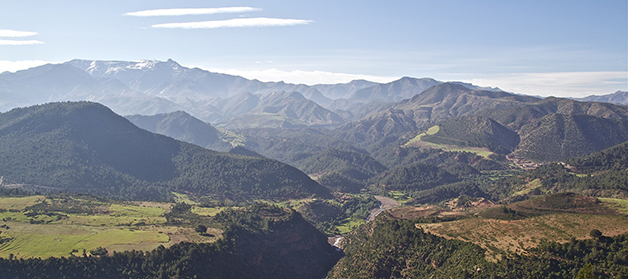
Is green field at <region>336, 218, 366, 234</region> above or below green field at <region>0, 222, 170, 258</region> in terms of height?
below

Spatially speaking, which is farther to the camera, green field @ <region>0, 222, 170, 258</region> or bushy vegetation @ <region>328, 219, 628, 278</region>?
green field @ <region>0, 222, 170, 258</region>

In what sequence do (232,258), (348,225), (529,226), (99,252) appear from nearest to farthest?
1. (99,252)
2. (529,226)
3. (232,258)
4. (348,225)

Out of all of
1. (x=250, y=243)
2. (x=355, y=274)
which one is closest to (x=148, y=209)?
(x=250, y=243)

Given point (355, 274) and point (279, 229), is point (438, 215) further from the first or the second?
point (279, 229)

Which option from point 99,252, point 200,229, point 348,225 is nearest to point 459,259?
point 200,229

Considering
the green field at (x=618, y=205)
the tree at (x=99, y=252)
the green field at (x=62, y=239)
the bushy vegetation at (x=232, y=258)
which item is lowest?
the bushy vegetation at (x=232, y=258)

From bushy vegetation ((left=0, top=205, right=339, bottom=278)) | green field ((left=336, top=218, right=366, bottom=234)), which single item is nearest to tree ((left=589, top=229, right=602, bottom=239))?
bushy vegetation ((left=0, top=205, right=339, bottom=278))

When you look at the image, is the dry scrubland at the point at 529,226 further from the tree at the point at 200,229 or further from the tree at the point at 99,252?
the tree at the point at 99,252

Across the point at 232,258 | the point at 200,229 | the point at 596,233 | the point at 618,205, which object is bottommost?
the point at 232,258

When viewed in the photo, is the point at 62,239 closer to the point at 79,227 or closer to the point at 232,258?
the point at 79,227

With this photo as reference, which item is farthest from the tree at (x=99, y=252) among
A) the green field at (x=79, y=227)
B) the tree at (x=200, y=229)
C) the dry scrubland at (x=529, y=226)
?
the dry scrubland at (x=529, y=226)

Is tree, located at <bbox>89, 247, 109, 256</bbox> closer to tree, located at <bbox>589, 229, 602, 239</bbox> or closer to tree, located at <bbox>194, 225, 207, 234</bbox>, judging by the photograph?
tree, located at <bbox>194, 225, 207, 234</bbox>
